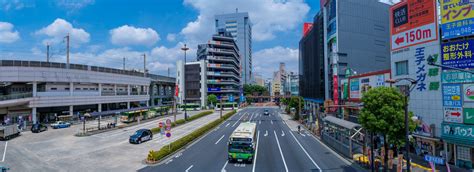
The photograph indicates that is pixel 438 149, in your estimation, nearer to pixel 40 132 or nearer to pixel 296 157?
pixel 296 157

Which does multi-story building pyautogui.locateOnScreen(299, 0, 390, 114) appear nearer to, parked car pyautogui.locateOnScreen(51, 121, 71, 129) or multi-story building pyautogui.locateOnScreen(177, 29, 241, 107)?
multi-story building pyautogui.locateOnScreen(177, 29, 241, 107)

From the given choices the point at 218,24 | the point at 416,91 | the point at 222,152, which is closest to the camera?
the point at 416,91

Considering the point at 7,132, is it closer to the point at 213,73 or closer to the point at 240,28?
the point at 213,73

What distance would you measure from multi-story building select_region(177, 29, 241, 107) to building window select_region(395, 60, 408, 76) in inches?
2883

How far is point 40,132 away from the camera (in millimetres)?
40812

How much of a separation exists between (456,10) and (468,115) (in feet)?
28.9

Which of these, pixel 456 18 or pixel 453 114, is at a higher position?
pixel 456 18

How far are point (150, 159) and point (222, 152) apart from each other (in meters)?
7.84

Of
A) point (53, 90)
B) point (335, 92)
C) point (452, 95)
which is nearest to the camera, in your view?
point (452, 95)

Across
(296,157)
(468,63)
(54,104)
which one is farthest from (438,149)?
(54,104)

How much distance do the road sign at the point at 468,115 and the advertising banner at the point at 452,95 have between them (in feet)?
2.20

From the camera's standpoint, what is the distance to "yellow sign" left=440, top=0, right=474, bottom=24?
20.1 meters

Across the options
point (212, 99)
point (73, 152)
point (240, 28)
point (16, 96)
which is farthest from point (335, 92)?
point (240, 28)

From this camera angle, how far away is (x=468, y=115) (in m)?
20.1
